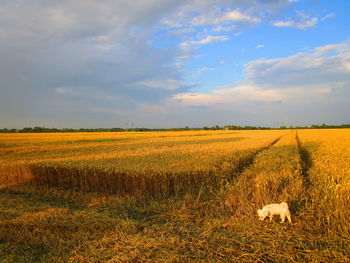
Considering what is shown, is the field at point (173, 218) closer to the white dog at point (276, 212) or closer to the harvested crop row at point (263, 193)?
the harvested crop row at point (263, 193)

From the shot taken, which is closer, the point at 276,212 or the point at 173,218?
the point at 276,212

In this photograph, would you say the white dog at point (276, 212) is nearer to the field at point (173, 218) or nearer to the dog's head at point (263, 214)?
the dog's head at point (263, 214)

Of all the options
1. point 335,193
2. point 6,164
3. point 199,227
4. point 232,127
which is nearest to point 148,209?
point 199,227

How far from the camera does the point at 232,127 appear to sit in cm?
13862

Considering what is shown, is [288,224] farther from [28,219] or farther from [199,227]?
[28,219]

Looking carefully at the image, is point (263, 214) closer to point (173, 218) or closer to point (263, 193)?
point (263, 193)

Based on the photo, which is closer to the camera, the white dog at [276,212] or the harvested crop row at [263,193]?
the white dog at [276,212]

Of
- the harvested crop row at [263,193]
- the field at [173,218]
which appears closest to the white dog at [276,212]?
the field at [173,218]

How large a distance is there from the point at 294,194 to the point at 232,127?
136 metres

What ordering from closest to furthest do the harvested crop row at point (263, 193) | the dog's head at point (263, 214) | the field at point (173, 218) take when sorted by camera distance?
the field at point (173, 218), the dog's head at point (263, 214), the harvested crop row at point (263, 193)

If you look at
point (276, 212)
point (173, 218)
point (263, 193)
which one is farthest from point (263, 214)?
point (173, 218)

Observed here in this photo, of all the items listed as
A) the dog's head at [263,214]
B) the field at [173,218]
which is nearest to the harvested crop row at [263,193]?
the field at [173,218]

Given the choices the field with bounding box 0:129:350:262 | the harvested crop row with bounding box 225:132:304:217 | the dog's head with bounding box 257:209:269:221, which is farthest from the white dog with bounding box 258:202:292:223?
the harvested crop row with bounding box 225:132:304:217

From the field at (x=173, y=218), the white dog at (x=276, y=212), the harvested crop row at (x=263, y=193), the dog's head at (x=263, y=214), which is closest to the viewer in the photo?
the field at (x=173, y=218)
